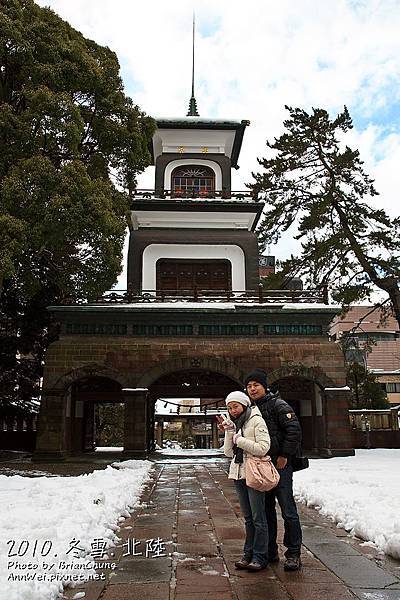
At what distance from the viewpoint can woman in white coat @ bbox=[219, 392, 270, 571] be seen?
15.6ft

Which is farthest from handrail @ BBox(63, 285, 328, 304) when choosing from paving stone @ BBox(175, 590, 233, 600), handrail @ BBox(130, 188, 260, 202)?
paving stone @ BBox(175, 590, 233, 600)

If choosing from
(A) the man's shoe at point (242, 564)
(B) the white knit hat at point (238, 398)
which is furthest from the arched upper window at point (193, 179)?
(A) the man's shoe at point (242, 564)

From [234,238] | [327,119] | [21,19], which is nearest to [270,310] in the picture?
[234,238]

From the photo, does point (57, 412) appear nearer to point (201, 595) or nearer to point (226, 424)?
point (226, 424)

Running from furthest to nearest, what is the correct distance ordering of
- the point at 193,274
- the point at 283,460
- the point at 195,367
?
the point at 193,274 < the point at 195,367 < the point at 283,460

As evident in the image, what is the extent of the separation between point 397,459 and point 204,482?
25.8 feet

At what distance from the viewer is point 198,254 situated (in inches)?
893

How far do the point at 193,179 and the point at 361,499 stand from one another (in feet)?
62.6

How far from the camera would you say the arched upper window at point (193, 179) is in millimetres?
24422

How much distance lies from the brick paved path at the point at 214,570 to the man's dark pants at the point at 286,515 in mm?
188

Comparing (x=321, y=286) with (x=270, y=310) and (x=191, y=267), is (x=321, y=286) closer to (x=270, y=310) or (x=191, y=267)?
(x=270, y=310)

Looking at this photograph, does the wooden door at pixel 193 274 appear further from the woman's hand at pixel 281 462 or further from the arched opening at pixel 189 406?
the woman's hand at pixel 281 462

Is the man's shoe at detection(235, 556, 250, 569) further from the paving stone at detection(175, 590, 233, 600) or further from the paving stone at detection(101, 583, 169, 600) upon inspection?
the paving stone at detection(101, 583, 169, 600)

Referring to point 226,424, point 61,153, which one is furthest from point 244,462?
point 61,153
